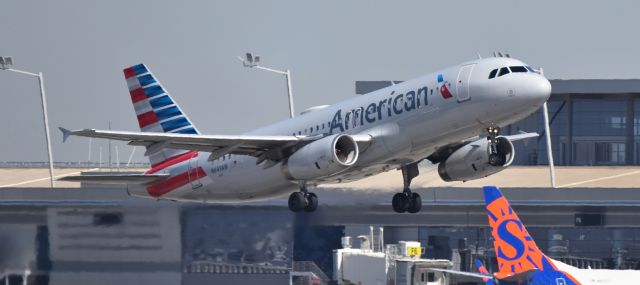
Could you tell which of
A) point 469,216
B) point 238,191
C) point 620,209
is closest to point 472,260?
point 469,216

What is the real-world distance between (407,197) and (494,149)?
6872 millimetres

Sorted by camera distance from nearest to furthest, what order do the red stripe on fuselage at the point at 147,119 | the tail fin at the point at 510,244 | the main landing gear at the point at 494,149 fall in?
the main landing gear at the point at 494,149 → the tail fin at the point at 510,244 → the red stripe on fuselage at the point at 147,119

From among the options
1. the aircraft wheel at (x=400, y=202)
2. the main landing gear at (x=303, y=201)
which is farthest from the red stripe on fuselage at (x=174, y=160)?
the aircraft wheel at (x=400, y=202)

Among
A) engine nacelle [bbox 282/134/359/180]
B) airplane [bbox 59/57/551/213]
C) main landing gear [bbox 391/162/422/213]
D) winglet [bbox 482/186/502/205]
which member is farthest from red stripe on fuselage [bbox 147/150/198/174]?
winglet [bbox 482/186/502/205]

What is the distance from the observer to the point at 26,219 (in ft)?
217

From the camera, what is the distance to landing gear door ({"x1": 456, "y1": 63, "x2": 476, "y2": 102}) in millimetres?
53812

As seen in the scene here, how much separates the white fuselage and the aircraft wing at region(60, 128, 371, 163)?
52cm

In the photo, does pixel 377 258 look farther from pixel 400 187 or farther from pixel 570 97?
pixel 570 97

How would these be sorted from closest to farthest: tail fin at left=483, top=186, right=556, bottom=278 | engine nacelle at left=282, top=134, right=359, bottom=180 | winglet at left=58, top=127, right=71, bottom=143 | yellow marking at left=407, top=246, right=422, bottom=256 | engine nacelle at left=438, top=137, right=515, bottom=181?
winglet at left=58, top=127, right=71, bottom=143
engine nacelle at left=282, top=134, right=359, bottom=180
tail fin at left=483, top=186, right=556, bottom=278
engine nacelle at left=438, top=137, right=515, bottom=181
yellow marking at left=407, top=246, right=422, bottom=256

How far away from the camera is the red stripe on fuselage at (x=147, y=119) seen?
226 ft

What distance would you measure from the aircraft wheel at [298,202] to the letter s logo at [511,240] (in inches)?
296

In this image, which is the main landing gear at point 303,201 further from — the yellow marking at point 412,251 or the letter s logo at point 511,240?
the yellow marking at point 412,251

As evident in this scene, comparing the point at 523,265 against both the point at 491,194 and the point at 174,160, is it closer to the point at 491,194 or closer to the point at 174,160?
the point at 491,194

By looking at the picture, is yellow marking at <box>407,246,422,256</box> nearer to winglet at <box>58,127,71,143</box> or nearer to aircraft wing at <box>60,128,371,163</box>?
aircraft wing at <box>60,128,371,163</box>
